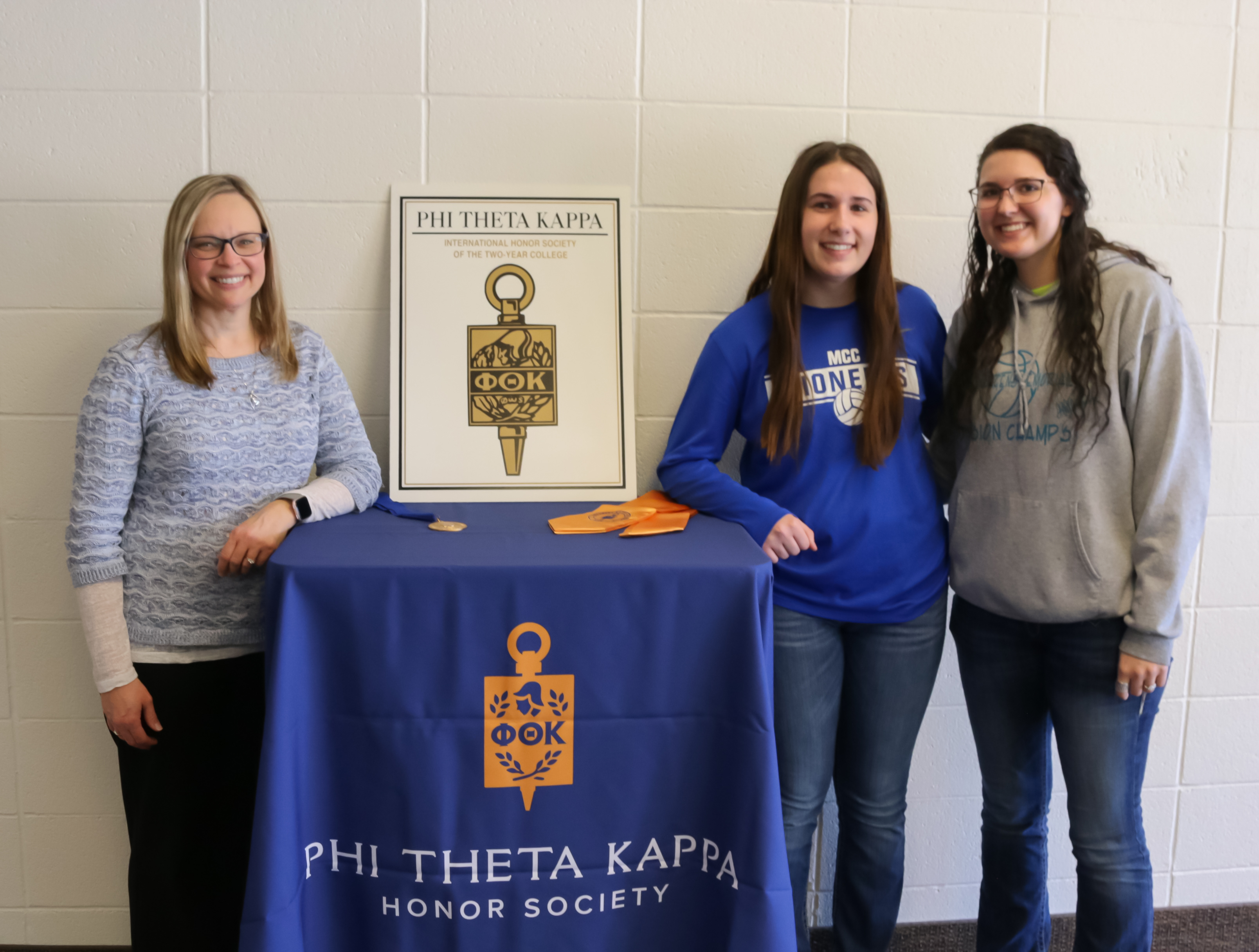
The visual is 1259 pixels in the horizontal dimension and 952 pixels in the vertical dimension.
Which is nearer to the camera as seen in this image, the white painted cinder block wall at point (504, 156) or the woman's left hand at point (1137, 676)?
the woman's left hand at point (1137, 676)

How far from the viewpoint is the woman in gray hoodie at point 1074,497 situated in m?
1.26

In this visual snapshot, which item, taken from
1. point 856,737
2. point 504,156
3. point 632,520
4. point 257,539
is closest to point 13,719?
point 257,539

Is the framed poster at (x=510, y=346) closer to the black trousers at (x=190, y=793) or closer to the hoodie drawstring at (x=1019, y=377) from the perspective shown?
the black trousers at (x=190, y=793)

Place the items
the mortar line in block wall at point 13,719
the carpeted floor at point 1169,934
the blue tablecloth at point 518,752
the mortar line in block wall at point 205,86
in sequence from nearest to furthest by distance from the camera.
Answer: the blue tablecloth at point 518,752 < the mortar line in block wall at point 205,86 < the mortar line in block wall at point 13,719 < the carpeted floor at point 1169,934

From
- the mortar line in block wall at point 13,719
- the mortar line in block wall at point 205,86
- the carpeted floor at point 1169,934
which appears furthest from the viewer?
the carpeted floor at point 1169,934

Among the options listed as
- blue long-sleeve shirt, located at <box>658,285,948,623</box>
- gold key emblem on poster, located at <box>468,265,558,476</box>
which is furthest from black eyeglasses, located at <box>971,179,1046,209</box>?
gold key emblem on poster, located at <box>468,265,558,476</box>

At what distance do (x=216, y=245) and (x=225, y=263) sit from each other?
0.12 feet

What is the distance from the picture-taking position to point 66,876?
5.90 ft

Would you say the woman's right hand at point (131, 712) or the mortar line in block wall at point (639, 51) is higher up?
the mortar line in block wall at point (639, 51)

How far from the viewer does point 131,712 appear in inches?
52.4

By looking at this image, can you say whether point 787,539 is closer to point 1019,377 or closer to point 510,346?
point 1019,377

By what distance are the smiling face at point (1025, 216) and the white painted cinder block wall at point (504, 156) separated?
0.42 m

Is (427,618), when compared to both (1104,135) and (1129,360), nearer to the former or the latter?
(1129,360)

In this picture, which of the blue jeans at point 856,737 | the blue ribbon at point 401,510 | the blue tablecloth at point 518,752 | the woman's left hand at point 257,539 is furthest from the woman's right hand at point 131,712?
the blue jeans at point 856,737
